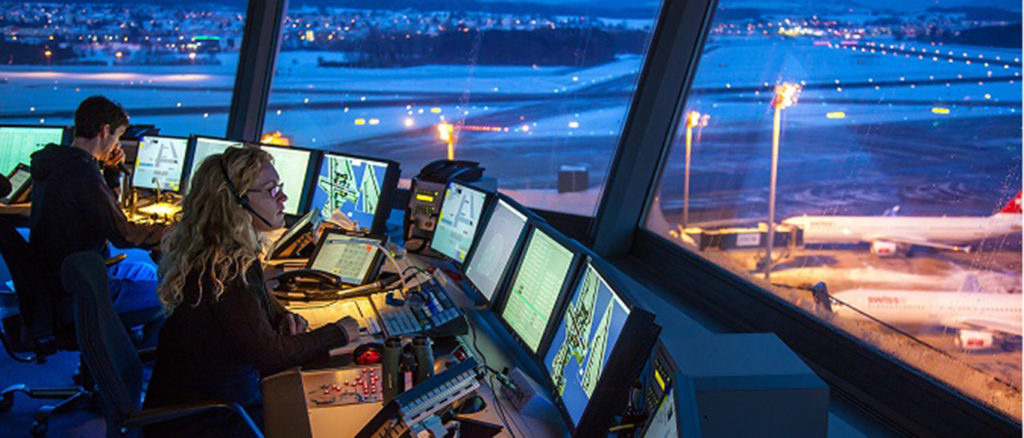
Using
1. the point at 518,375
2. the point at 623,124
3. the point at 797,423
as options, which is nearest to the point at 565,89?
the point at 623,124

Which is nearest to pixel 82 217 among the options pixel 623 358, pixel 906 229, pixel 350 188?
pixel 350 188

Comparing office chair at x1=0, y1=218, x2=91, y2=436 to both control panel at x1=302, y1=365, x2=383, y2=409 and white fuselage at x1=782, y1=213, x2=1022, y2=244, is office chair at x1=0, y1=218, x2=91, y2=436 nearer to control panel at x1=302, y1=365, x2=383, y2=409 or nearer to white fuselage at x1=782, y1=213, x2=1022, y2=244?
control panel at x1=302, y1=365, x2=383, y2=409

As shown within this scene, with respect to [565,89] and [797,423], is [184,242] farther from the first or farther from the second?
[565,89]

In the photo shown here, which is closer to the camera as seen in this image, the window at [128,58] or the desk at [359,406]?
the desk at [359,406]

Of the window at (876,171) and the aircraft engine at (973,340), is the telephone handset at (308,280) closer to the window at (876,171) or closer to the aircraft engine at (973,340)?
the window at (876,171)

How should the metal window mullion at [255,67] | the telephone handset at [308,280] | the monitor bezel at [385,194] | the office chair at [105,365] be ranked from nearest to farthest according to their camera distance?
the office chair at [105,365] < the telephone handset at [308,280] < the monitor bezel at [385,194] < the metal window mullion at [255,67]

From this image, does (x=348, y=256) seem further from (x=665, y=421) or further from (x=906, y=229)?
(x=906, y=229)

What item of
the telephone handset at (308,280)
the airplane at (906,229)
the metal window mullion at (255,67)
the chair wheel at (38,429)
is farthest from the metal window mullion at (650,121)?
the metal window mullion at (255,67)
